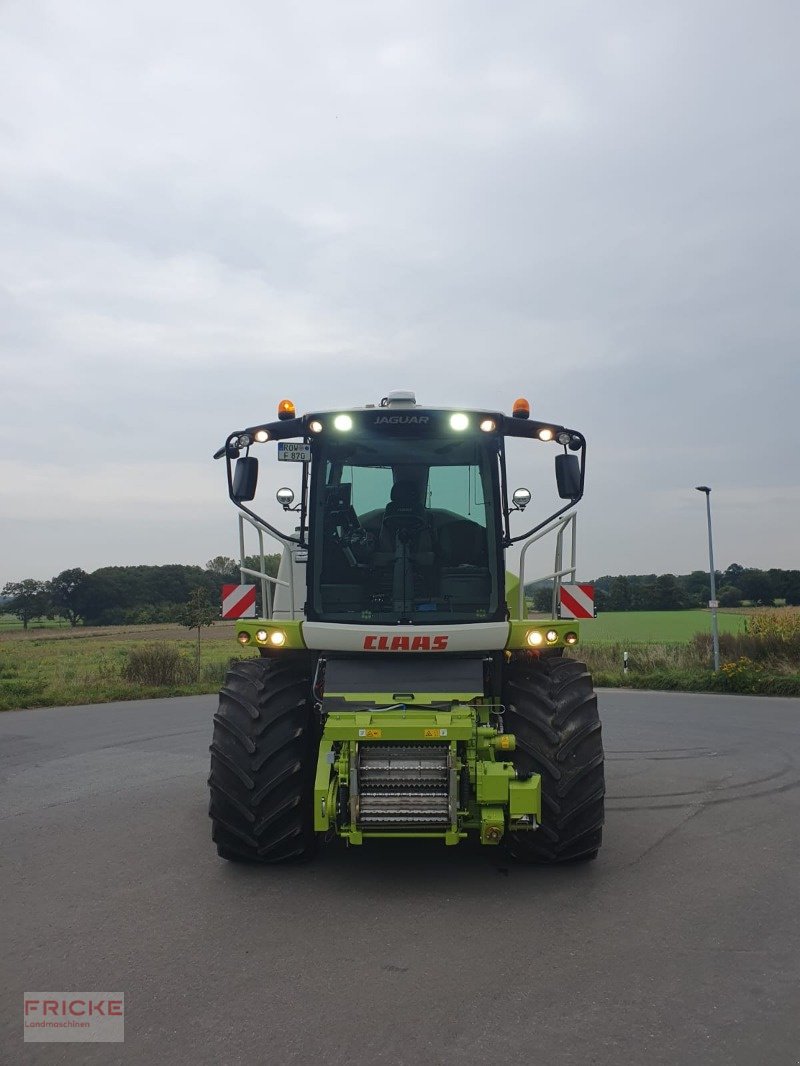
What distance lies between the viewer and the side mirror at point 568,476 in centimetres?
608

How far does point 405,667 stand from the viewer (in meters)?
5.84

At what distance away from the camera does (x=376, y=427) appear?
6.18 meters

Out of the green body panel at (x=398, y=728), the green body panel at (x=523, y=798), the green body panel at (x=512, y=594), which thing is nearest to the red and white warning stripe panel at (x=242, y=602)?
the green body panel at (x=398, y=728)

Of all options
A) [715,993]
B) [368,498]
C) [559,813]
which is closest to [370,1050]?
[715,993]

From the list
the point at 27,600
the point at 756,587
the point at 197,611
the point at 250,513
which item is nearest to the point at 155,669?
the point at 197,611

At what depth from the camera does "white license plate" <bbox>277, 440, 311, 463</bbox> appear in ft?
20.4

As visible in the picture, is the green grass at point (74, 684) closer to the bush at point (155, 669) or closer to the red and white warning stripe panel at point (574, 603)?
the bush at point (155, 669)

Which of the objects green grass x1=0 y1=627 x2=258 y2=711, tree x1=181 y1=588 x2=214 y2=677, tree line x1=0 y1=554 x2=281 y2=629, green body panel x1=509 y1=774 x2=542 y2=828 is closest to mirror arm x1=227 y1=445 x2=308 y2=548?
green body panel x1=509 y1=774 x2=542 y2=828

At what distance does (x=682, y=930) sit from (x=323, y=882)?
2100 mm

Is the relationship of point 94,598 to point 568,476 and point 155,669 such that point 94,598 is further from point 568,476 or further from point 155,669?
point 568,476

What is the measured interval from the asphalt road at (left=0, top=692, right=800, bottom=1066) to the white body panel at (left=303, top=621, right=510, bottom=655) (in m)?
1.41

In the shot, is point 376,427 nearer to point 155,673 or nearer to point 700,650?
point 155,673

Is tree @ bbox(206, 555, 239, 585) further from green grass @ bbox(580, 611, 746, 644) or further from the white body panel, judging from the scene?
green grass @ bbox(580, 611, 746, 644)

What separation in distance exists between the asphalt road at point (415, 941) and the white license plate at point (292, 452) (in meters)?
2.74
